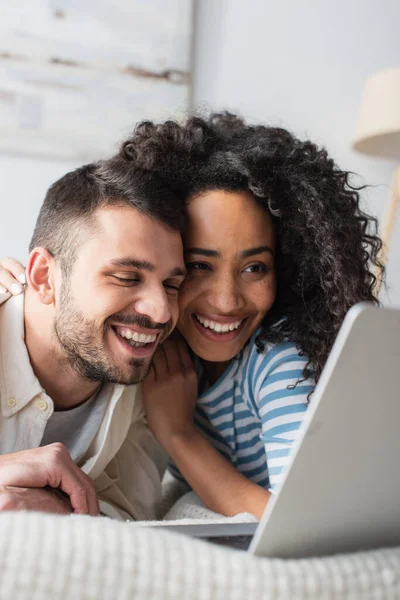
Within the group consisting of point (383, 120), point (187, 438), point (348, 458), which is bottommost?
point (187, 438)

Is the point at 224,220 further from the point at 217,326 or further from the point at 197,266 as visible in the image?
the point at 217,326

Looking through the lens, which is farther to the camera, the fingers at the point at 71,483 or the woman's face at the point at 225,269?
the woman's face at the point at 225,269

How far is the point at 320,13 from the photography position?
95.7 inches

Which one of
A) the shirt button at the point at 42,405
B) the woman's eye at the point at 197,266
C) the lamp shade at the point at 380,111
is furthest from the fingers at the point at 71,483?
the lamp shade at the point at 380,111

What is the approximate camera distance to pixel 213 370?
1450mm

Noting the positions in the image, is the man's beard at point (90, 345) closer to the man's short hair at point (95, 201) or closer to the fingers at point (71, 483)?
the man's short hair at point (95, 201)

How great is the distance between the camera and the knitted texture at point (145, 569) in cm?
50

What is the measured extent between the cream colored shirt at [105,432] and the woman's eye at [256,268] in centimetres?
32

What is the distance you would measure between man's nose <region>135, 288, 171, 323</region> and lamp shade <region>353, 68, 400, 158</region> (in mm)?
1293

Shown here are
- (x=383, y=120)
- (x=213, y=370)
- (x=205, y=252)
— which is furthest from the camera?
(x=383, y=120)

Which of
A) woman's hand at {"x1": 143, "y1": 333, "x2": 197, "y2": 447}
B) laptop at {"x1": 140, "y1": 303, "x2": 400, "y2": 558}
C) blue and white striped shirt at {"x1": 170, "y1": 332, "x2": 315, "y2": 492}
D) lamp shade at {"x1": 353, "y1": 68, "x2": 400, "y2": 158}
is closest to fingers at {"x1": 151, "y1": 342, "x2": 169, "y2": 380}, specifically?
woman's hand at {"x1": 143, "y1": 333, "x2": 197, "y2": 447}

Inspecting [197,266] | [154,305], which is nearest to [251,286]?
[197,266]

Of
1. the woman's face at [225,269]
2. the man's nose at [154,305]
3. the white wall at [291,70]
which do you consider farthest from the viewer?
the white wall at [291,70]

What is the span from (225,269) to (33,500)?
0.53 m
